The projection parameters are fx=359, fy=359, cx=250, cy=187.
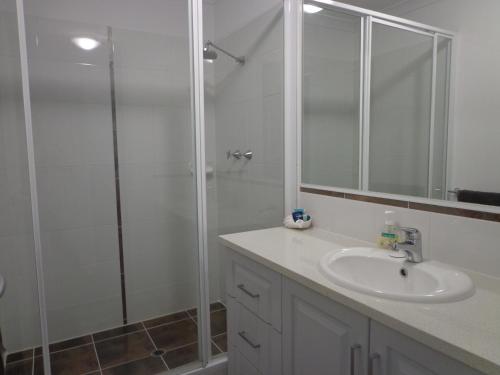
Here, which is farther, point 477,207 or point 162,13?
point 162,13

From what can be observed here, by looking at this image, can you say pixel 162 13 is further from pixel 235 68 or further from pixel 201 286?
pixel 201 286

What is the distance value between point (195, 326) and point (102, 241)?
2.71 feet

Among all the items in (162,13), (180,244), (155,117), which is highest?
(162,13)

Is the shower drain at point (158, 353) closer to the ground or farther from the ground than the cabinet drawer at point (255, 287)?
closer to the ground

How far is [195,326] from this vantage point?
212 centimetres

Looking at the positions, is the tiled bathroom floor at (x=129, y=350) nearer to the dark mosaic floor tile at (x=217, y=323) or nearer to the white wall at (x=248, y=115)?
the dark mosaic floor tile at (x=217, y=323)

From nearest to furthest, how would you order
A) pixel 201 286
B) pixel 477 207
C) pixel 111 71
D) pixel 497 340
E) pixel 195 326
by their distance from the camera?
pixel 497 340, pixel 477 207, pixel 201 286, pixel 195 326, pixel 111 71

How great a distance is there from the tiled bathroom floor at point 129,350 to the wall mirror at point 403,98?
111 cm

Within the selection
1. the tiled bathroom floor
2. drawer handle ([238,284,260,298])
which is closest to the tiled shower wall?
the tiled bathroom floor

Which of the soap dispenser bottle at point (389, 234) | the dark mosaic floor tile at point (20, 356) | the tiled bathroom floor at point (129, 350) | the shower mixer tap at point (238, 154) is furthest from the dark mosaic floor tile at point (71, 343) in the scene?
the soap dispenser bottle at point (389, 234)

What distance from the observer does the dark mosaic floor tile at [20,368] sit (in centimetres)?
183

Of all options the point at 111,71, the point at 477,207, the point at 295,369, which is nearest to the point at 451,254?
the point at 477,207

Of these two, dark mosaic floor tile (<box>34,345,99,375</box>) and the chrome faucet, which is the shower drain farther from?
the chrome faucet

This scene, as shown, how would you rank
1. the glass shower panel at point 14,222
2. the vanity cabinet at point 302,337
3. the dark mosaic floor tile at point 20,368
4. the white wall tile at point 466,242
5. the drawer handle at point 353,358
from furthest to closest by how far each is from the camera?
the dark mosaic floor tile at point 20,368 → the glass shower panel at point 14,222 → the white wall tile at point 466,242 → the drawer handle at point 353,358 → the vanity cabinet at point 302,337
